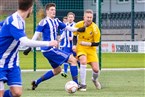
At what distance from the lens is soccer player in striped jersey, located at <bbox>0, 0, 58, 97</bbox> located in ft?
28.9

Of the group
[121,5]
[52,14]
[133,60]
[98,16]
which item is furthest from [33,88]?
[121,5]

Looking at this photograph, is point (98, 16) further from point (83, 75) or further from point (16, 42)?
point (16, 42)

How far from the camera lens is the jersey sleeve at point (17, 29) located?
8836 millimetres

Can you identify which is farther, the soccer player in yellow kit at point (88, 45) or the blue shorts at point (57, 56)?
the soccer player in yellow kit at point (88, 45)

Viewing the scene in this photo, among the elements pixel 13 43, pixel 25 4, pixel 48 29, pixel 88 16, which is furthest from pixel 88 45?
pixel 25 4

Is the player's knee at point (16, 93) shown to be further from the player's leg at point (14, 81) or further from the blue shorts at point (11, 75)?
the blue shorts at point (11, 75)

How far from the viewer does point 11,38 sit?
9.08 m

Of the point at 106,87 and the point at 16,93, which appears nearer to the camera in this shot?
the point at 16,93

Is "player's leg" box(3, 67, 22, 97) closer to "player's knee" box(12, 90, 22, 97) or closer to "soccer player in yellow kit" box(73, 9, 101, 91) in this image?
"player's knee" box(12, 90, 22, 97)

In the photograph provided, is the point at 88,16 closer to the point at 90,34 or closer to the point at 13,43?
the point at 90,34

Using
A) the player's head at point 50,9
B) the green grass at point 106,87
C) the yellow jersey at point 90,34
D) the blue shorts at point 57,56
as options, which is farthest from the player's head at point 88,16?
the green grass at point 106,87

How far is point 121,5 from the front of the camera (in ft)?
137

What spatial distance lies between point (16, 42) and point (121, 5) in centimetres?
3296

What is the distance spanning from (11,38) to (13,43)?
0.09 m
